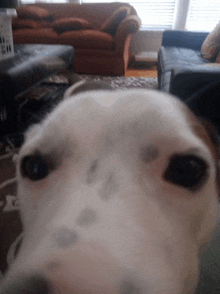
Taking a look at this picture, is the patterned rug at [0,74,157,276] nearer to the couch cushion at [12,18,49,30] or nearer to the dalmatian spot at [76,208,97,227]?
the dalmatian spot at [76,208,97,227]

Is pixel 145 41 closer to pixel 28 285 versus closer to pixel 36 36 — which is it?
pixel 36 36

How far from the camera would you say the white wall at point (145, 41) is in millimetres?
5792

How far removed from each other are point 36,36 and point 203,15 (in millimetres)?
3686

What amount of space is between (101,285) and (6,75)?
180 cm

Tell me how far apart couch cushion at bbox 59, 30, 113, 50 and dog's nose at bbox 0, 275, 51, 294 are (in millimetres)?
4480

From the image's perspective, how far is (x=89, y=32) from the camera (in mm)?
4531

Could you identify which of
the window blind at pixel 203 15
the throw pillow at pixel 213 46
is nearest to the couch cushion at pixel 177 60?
the throw pillow at pixel 213 46

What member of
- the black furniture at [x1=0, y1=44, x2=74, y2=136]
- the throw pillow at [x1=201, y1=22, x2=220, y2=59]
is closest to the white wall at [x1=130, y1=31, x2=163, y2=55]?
the throw pillow at [x1=201, y1=22, x2=220, y2=59]

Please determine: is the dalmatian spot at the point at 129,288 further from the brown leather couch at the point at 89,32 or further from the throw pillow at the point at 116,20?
the throw pillow at the point at 116,20

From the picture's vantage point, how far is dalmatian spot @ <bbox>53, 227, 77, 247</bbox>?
1.44ft

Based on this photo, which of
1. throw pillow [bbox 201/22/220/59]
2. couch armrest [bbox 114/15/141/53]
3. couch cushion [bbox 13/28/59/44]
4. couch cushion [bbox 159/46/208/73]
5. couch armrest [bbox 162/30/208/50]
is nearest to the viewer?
couch cushion [bbox 159/46/208/73]

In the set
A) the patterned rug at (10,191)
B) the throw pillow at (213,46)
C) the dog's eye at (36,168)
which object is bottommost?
the patterned rug at (10,191)

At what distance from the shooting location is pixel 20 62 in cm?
211

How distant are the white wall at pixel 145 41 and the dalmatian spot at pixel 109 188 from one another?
5.66m
